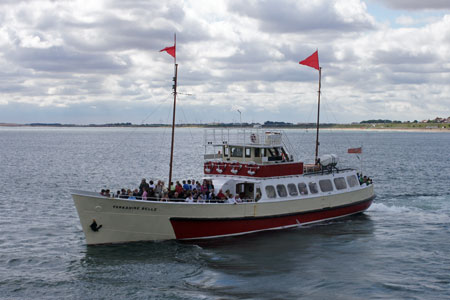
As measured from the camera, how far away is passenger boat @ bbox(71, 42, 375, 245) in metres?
25.3

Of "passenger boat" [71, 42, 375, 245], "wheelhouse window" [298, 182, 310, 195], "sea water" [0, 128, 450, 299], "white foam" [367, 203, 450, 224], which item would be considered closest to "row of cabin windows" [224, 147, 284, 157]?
"passenger boat" [71, 42, 375, 245]

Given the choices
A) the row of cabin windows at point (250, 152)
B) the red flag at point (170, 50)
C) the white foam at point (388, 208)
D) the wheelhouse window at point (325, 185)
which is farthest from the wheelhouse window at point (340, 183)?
the red flag at point (170, 50)

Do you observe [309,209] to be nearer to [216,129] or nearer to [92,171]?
[216,129]

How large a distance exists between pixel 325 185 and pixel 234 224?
8.35 m

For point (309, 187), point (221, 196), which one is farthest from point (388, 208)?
point (221, 196)

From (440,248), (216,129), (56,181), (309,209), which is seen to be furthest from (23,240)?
(56,181)

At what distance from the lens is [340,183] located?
34094 millimetres

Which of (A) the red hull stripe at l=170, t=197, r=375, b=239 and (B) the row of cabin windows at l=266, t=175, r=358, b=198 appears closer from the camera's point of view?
(A) the red hull stripe at l=170, t=197, r=375, b=239

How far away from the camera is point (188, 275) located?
21859mm

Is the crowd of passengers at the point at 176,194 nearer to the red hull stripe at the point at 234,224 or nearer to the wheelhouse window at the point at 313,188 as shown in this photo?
the red hull stripe at the point at 234,224

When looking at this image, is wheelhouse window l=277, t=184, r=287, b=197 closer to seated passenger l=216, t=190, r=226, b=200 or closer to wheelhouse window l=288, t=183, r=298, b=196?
wheelhouse window l=288, t=183, r=298, b=196

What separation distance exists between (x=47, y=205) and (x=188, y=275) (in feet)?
66.6

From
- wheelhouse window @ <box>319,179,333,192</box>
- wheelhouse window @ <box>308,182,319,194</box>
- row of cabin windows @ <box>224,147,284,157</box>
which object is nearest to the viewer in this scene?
row of cabin windows @ <box>224,147,284,157</box>

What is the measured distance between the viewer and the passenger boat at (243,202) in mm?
25266
